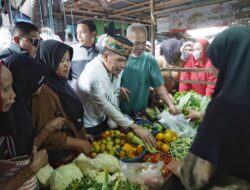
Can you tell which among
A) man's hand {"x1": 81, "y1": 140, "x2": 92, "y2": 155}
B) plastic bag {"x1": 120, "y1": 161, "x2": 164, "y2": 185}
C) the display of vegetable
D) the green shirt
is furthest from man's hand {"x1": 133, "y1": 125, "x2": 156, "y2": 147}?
the green shirt

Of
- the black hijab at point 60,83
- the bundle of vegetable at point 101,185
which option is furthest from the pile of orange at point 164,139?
the black hijab at point 60,83

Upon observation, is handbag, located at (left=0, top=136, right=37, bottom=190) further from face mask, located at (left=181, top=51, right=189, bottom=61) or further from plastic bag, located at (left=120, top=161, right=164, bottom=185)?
face mask, located at (left=181, top=51, right=189, bottom=61)

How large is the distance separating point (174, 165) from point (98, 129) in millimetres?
1119

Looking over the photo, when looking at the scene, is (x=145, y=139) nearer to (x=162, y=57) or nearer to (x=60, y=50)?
(x=60, y=50)

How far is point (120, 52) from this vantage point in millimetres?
2334

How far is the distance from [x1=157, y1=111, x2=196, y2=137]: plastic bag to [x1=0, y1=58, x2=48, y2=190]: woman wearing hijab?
4.94 feet

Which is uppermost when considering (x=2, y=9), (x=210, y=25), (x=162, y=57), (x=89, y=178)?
(x=2, y=9)

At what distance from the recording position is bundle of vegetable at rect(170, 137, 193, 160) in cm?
216

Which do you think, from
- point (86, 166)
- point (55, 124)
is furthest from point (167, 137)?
point (55, 124)

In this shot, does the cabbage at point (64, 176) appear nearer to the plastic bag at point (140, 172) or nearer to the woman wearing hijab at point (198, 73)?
the plastic bag at point (140, 172)

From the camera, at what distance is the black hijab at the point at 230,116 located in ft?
3.24

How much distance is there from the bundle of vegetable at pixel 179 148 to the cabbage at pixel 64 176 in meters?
0.96

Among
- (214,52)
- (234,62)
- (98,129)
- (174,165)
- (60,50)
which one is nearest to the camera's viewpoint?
(234,62)

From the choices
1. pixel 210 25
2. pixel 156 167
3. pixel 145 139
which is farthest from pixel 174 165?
pixel 210 25
